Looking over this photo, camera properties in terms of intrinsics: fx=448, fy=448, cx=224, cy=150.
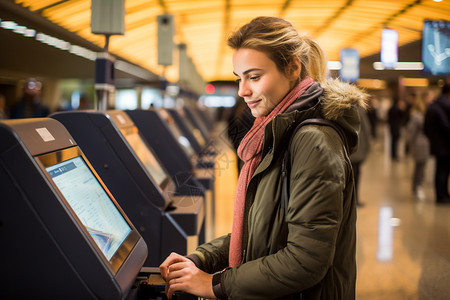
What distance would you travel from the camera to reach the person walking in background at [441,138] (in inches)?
222

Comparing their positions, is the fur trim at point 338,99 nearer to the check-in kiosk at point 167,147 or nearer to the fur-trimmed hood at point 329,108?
the fur-trimmed hood at point 329,108

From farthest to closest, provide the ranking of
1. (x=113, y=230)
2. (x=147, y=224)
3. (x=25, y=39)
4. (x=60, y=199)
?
(x=25, y=39) → (x=147, y=224) → (x=113, y=230) → (x=60, y=199)

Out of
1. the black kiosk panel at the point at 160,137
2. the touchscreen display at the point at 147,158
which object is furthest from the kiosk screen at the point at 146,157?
the black kiosk panel at the point at 160,137

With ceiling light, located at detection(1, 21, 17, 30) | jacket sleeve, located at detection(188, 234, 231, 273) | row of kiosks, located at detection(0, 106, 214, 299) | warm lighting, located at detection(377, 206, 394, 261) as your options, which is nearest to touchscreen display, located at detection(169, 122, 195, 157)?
warm lighting, located at detection(377, 206, 394, 261)

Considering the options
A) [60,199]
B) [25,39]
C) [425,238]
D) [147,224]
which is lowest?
[425,238]

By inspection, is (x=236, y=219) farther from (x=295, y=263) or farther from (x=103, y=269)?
(x=103, y=269)

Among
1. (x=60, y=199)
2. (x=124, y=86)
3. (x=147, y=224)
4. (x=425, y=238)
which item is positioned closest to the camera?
(x=60, y=199)

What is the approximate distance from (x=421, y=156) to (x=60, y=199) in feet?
22.4

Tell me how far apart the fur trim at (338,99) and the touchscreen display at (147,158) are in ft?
4.30

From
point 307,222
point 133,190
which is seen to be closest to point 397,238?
point 133,190

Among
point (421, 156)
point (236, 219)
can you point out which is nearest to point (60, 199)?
point (236, 219)

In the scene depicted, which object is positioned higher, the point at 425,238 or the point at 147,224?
the point at 147,224

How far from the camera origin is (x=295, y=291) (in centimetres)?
119

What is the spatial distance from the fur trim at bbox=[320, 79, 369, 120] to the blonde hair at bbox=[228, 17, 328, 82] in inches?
4.9
